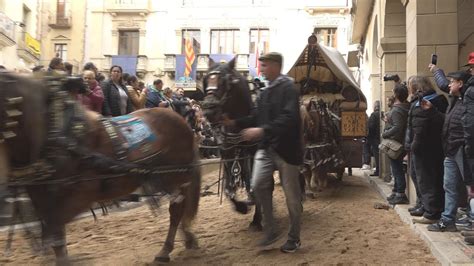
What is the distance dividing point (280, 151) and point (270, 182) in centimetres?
37

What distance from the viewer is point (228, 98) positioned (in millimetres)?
5047

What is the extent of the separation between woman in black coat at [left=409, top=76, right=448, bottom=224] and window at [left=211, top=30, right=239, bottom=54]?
2757 centimetres

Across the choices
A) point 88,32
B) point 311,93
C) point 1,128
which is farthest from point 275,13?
point 1,128

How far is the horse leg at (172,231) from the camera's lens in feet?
15.1

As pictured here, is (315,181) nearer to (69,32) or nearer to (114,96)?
(114,96)

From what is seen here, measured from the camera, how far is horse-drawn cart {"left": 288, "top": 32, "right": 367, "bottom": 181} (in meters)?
8.43

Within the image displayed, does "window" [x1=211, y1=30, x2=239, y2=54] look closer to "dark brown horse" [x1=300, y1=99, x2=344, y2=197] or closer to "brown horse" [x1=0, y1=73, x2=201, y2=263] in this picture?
"dark brown horse" [x1=300, y1=99, x2=344, y2=197]

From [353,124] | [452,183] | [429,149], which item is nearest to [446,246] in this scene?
[452,183]

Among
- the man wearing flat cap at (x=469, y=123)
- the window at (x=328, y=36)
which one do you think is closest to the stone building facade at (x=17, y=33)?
the window at (x=328, y=36)

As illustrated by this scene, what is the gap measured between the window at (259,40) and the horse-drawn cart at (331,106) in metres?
21.9

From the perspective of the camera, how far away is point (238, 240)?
5387 mm

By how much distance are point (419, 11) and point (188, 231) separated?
15.5ft

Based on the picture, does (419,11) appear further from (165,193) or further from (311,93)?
(165,193)

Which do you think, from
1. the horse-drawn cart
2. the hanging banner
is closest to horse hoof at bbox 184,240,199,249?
the horse-drawn cart
